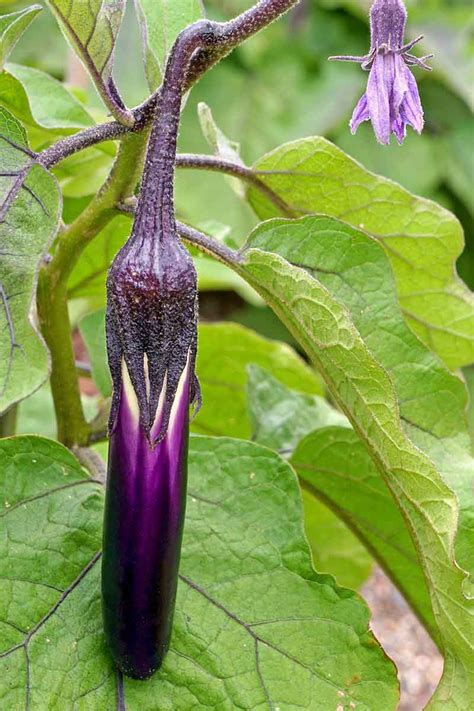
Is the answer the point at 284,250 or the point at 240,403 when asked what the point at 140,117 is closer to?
the point at 284,250

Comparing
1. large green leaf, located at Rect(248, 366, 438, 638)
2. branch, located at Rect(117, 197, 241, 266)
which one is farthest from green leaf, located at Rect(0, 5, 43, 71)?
large green leaf, located at Rect(248, 366, 438, 638)

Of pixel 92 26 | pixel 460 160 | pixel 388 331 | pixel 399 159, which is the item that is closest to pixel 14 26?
pixel 92 26

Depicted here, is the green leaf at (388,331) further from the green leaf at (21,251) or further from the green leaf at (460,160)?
the green leaf at (460,160)

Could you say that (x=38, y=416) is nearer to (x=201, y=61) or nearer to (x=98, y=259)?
(x=98, y=259)

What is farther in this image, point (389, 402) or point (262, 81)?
point (262, 81)

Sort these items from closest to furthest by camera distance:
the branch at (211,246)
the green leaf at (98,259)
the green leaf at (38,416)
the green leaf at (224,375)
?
the branch at (211,246) < the green leaf at (98,259) < the green leaf at (224,375) < the green leaf at (38,416)

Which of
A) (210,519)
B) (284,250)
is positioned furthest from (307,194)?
(210,519)

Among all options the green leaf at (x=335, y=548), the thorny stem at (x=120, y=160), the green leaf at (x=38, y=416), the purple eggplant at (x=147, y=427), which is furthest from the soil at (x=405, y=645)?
the purple eggplant at (x=147, y=427)
